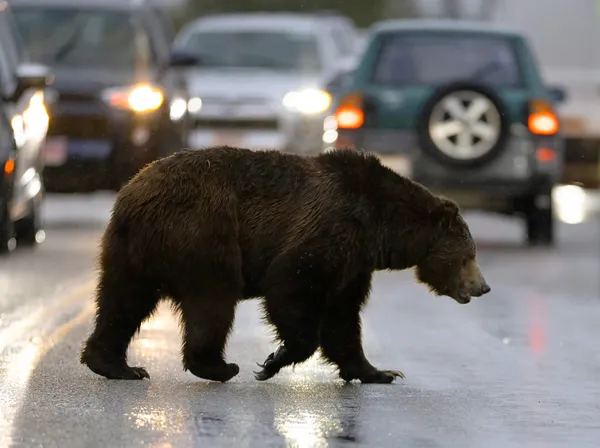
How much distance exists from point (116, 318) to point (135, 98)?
993 cm

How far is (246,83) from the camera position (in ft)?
70.9

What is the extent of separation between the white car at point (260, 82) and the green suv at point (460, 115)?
10.5 ft

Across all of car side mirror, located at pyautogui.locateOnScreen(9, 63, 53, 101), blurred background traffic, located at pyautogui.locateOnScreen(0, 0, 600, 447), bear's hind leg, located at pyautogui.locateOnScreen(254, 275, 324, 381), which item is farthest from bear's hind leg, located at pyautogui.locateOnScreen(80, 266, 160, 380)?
car side mirror, located at pyautogui.locateOnScreen(9, 63, 53, 101)

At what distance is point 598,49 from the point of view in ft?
Answer: 84.3

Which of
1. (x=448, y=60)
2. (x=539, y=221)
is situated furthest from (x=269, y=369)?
(x=539, y=221)

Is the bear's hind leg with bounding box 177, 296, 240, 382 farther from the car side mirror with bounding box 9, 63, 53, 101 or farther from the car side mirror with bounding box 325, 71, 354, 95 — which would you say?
the car side mirror with bounding box 325, 71, 354, 95

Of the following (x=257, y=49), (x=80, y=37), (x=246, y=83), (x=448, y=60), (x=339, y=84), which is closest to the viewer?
(x=448, y=60)

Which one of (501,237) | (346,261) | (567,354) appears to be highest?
(346,261)

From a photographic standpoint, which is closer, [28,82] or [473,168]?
[28,82]

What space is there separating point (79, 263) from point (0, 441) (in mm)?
8200

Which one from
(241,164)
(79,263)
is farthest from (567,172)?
(241,164)

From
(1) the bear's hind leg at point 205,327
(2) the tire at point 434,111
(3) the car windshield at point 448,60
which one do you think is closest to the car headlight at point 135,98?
(3) the car windshield at point 448,60

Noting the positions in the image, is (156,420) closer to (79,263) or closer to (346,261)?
(346,261)

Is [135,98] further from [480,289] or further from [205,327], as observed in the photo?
[205,327]
